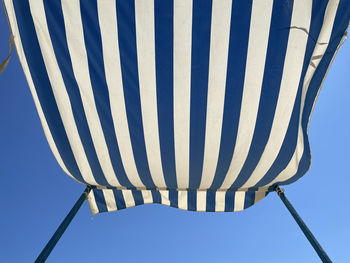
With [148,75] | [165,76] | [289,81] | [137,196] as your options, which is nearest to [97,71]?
[148,75]

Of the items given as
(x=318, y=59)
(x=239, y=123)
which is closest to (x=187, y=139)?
(x=239, y=123)

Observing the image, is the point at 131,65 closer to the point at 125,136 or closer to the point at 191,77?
the point at 191,77

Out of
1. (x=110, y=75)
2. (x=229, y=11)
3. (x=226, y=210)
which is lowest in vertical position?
(x=226, y=210)

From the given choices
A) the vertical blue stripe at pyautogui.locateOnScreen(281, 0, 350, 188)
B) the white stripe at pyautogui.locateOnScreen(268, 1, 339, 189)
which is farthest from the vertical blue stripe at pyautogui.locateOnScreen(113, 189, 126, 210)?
the vertical blue stripe at pyautogui.locateOnScreen(281, 0, 350, 188)

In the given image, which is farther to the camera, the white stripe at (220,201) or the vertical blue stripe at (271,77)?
the white stripe at (220,201)

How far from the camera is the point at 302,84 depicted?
156 cm

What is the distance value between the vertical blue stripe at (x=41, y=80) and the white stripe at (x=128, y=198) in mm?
677

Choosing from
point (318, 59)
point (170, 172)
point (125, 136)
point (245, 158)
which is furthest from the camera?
point (170, 172)

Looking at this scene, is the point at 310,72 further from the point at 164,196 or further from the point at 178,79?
the point at 164,196

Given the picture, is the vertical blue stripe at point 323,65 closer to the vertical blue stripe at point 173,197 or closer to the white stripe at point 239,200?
the white stripe at point 239,200

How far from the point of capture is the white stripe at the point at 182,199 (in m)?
2.66

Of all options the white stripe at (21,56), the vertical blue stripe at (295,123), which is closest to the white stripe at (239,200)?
the vertical blue stripe at (295,123)

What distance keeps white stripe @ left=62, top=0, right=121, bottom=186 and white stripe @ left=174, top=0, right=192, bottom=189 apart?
0.56 m

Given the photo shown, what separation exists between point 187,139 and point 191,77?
1.68 feet
